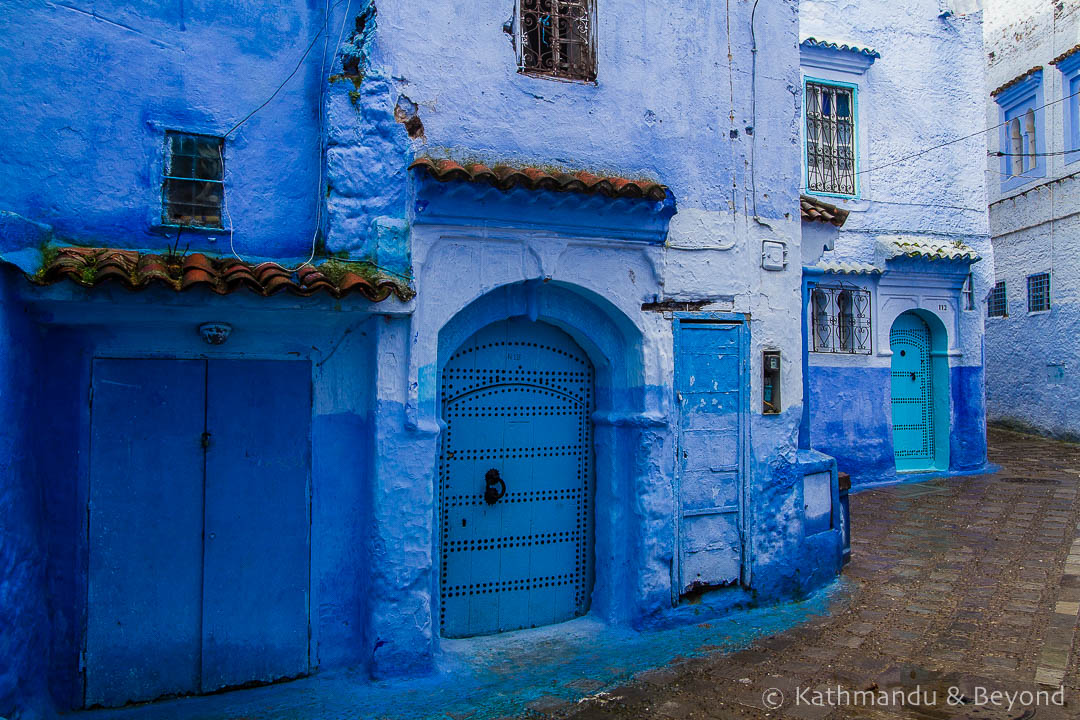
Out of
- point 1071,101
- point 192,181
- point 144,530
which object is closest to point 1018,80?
point 1071,101

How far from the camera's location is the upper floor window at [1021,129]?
636 inches

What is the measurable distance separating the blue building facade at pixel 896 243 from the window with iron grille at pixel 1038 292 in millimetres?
Result: 3480

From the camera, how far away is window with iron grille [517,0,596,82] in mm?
6124

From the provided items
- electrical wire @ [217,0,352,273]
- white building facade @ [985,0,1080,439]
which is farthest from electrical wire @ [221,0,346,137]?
white building facade @ [985,0,1080,439]

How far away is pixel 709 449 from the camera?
6539 millimetres

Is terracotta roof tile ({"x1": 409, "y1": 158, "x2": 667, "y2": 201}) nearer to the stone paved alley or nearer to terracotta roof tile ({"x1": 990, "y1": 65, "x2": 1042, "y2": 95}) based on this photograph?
the stone paved alley

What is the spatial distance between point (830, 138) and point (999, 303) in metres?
8.07

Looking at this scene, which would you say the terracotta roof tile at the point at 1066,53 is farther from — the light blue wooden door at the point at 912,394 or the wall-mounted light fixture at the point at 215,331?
the wall-mounted light fixture at the point at 215,331

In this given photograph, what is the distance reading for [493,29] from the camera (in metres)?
5.93

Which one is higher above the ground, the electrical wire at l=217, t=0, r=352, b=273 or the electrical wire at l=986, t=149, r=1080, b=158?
the electrical wire at l=986, t=149, r=1080, b=158

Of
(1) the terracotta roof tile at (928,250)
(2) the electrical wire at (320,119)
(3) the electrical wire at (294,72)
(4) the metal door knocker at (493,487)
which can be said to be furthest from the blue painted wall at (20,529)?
(1) the terracotta roof tile at (928,250)

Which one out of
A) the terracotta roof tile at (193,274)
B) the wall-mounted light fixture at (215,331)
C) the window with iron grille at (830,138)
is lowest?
the wall-mounted light fixture at (215,331)

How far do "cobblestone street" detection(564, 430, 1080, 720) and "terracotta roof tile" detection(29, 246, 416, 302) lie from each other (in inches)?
123

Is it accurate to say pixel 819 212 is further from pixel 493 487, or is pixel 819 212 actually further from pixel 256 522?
pixel 256 522
